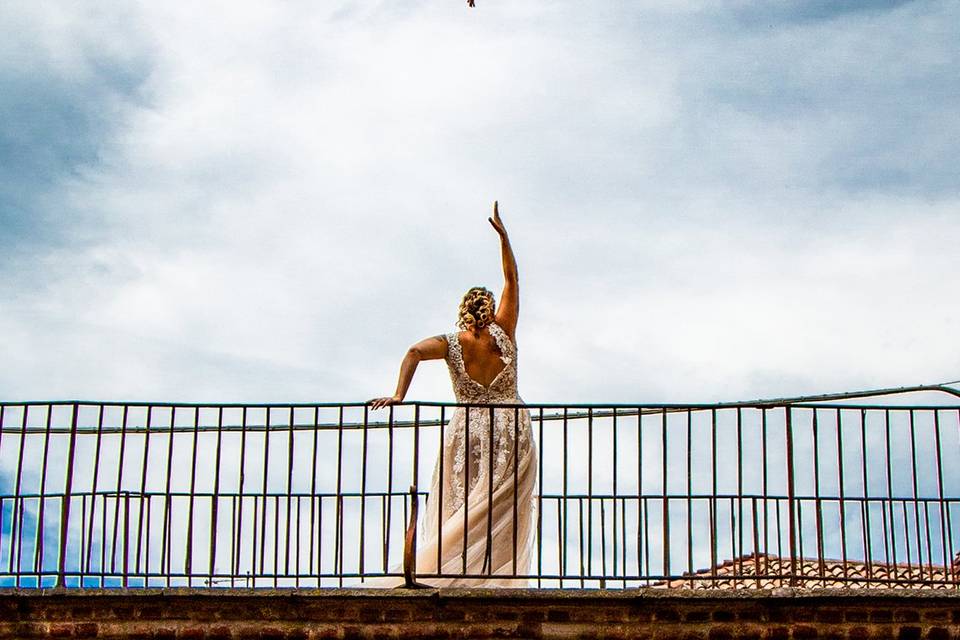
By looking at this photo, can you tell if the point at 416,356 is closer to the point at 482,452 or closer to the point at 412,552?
the point at 482,452

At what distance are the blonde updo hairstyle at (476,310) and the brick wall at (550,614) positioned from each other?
2.44 m

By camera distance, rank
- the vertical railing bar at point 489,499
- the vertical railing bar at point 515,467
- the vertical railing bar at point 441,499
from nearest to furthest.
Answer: the vertical railing bar at point 441,499 → the vertical railing bar at point 489,499 → the vertical railing bar at point 515,467

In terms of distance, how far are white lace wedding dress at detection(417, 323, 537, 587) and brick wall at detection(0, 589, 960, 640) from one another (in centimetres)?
99

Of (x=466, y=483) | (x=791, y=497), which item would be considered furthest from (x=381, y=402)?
(x=791, y=497)

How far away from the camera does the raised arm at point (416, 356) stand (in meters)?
14.7

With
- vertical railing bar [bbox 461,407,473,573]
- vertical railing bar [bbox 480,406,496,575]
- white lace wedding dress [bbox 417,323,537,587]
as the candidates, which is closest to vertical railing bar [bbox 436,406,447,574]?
white lace wedding dress [bbox 417,323,537,587]

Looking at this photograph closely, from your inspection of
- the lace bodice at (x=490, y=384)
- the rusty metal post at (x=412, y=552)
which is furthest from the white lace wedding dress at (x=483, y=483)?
the rusty metal post at (x=412, y=552)

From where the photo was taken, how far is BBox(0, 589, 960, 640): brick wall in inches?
524

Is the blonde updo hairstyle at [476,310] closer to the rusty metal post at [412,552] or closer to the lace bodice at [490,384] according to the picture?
the lace bodice at [490,384]

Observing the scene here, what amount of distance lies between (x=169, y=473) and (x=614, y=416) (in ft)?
8.82

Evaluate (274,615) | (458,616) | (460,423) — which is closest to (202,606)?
(274,615)

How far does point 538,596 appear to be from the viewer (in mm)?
13281

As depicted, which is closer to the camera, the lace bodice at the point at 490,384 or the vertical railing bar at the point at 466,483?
the vertical railing bar at the point at 466,483

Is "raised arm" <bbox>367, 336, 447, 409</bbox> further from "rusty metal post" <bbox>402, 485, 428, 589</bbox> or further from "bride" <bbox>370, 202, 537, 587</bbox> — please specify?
"rusty metal post" <bbox>402, 485, 428, 589</bbox>
